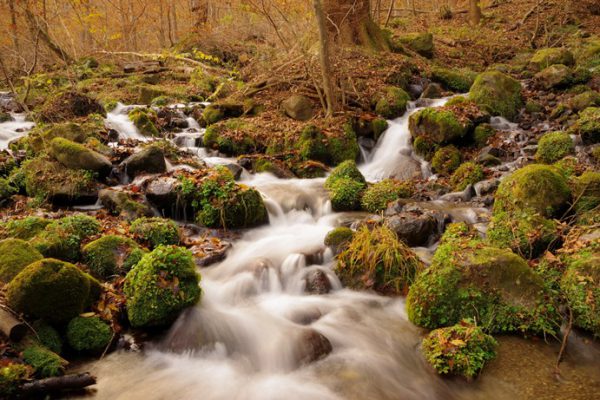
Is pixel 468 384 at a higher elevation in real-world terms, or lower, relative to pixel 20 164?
lower

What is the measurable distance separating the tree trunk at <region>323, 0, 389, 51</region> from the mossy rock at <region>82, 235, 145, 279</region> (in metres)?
11.7

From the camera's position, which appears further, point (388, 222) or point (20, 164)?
point (20, 164)

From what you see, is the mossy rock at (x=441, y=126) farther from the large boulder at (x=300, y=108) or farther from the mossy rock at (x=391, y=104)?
the large boulder at (x=300, y=108)

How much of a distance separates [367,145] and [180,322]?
879 centimetres

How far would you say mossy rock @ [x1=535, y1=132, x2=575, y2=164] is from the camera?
31.8ft

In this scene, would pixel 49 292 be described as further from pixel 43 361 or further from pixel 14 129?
pixel 14 129

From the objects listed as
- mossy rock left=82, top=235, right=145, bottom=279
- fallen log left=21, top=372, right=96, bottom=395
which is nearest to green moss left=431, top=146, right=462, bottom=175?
mossy rock left=82, top=235, right=145, bottom=279

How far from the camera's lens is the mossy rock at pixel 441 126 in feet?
36.9

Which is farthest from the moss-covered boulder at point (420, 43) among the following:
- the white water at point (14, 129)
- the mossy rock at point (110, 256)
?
the mossy rock at point (110, 256)

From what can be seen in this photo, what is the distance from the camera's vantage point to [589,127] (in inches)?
388

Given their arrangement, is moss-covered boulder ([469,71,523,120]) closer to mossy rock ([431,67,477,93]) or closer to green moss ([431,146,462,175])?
mossy rock ([431,67,477,93])

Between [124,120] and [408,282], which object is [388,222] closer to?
[408,282]

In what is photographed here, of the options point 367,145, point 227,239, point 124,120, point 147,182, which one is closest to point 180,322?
point 227,239

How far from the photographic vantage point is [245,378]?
16.1 ft
